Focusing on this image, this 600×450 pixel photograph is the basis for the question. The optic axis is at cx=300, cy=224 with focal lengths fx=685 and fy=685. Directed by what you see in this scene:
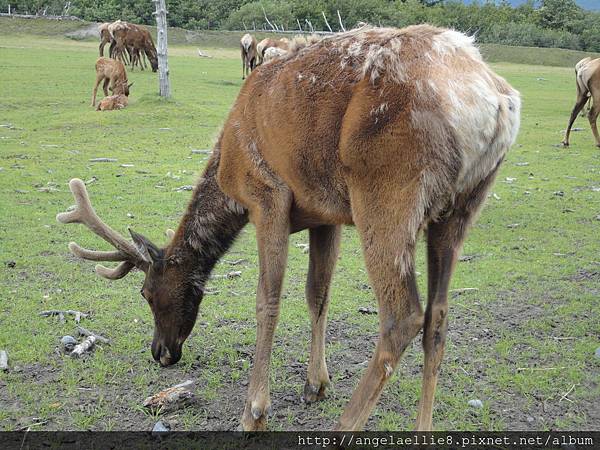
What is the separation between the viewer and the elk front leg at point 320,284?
4.80 metres

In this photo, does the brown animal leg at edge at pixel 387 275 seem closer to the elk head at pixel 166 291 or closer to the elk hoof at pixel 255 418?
the elk hoof at pixel 255 418

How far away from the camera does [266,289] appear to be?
437 centimetres

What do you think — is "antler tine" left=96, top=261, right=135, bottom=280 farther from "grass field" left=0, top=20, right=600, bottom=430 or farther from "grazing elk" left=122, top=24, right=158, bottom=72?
"grazing elk" left=122, top=24, right=158, bottom=72

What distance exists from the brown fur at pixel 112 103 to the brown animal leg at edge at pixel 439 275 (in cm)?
1611

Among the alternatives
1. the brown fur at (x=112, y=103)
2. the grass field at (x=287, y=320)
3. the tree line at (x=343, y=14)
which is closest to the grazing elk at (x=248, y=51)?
the brown fur at (x=112, y=103)

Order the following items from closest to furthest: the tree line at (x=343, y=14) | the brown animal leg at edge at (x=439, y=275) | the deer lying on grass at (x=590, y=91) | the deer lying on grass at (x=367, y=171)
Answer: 1. the deer lying on grass at (x=367, y=171)
2. the brown animal leg at edge at (x=439, y=275)
3. the deer lying on grass at (x=590, y=91)
4. the tree line at (x=343, y=14)

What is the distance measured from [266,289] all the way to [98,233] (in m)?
1.65

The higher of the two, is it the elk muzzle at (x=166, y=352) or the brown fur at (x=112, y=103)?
the brown fur at (x=112, y=103)

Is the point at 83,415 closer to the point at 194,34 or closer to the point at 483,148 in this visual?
the point at 483,148

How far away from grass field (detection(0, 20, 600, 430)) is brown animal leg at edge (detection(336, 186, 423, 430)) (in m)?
0.69

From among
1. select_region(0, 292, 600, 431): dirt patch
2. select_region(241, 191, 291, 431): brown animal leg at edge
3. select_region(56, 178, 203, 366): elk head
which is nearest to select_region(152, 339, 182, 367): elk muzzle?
select_region(56, 178, 203, 366): elk head

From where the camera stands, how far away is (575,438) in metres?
4.19

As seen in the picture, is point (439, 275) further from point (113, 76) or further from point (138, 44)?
point (138, 44)

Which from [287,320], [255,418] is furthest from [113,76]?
[255,418]
